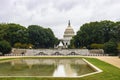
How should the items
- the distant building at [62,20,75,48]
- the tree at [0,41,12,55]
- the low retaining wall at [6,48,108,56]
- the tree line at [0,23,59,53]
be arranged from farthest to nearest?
the distant building at [62,20,75,48]
the tree line at [0,23,59,53]
the low retaining wall at [6,48,108,56]
the tree at [0,41,12,55]

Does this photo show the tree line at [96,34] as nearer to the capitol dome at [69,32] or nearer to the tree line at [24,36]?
the tree line at [24,36]

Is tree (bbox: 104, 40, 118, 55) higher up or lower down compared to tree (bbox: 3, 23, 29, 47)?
lower down

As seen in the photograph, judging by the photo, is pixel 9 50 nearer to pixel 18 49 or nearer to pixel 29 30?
pixel 18 49

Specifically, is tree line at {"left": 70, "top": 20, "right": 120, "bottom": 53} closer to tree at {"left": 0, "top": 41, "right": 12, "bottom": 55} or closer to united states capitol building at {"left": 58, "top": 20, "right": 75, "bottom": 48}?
tree at {"left": 0, "top": 41, "right": 12, "bottom": 55}

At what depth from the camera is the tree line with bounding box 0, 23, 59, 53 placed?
68.2 m

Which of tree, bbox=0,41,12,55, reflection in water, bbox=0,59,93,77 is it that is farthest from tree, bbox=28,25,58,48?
reflection in water, bbox=0,59,93,77

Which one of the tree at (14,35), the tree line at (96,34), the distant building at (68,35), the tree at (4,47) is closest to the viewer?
the tree at (4,47)

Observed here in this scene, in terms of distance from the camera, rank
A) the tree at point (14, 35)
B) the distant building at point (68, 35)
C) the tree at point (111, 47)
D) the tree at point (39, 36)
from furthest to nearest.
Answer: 1. the distant building at point (68, 35)
2. the tree at point (39, 36)
3. the tree at point (14, 35)
4. the tree at point (111, 47)

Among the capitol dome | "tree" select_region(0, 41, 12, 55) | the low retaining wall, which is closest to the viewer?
"tree" select_region(0, 41, 12, 55)

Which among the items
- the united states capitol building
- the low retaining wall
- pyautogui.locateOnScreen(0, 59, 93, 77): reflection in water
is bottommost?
pyautogui.locateOnScreen(0, 59, 93, 77): reflection in water

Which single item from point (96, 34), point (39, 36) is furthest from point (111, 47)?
point (39, 36)

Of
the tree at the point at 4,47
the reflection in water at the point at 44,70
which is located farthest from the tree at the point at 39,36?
the reflection in water at the point at 44,70

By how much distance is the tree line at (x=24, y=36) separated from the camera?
68188 millimetres

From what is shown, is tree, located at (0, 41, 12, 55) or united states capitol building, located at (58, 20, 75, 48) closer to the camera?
tree, located at (0, 41, 12, 55)
